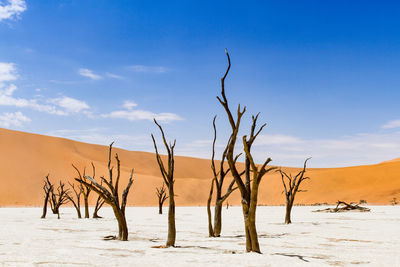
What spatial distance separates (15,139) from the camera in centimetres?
7475

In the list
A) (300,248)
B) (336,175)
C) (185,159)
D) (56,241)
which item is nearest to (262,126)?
(300,248)

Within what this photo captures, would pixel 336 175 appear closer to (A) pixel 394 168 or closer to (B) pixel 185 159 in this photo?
(A) pixel 394 168

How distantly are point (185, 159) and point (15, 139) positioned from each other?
41669 mm

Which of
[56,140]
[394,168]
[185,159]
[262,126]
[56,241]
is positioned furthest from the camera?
[185,159]

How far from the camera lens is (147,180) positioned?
64.4 metres

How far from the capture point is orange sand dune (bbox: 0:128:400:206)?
5525 centimetres

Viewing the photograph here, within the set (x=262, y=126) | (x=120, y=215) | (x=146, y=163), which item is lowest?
(x=120, y=215)

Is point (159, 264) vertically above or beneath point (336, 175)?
beneath

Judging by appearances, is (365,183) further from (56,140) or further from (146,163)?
(56,140)

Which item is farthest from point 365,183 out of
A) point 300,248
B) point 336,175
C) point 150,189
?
point 300,248

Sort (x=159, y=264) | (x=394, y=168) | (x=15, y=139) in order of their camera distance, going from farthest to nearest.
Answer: (x=15, y=139)
(x=394, y=168)
(x=159, y=264)

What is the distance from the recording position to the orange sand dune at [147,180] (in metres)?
55.2

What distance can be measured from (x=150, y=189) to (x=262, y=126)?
54146 mm

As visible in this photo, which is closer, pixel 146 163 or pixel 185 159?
pixel 146 163
